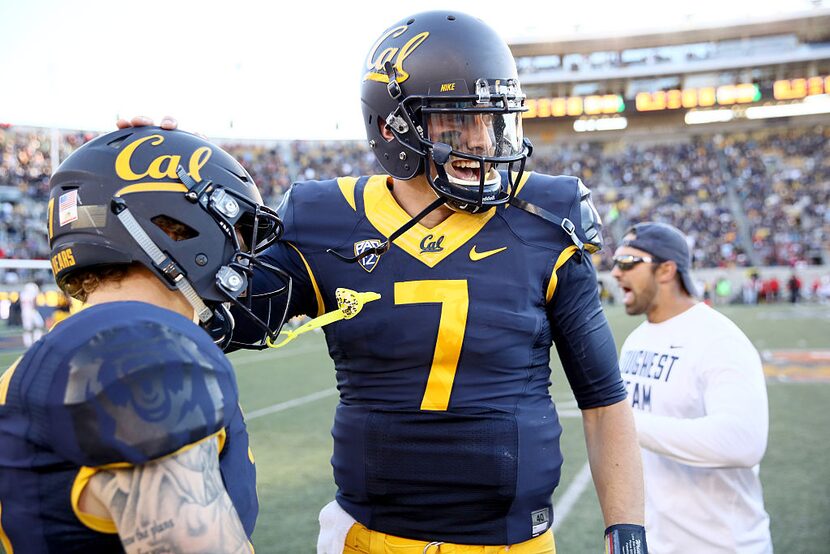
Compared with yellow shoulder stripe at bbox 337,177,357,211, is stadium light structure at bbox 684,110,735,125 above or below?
below

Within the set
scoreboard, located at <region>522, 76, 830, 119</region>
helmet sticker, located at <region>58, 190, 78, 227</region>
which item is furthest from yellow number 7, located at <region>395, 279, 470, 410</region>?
scoreboard, located at <region>522, 76, 830, 119</region>

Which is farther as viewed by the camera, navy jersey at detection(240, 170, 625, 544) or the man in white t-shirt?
the man in white t-shirt

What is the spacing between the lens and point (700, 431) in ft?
9.44

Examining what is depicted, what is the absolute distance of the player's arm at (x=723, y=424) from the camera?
286 cm

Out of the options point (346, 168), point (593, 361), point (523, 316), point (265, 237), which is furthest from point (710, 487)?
point (346, 168)

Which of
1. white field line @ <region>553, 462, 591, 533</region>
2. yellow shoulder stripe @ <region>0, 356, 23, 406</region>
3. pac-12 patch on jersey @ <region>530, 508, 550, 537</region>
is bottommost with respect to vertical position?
white field line @ <region>553, 462, 591, 533</region>

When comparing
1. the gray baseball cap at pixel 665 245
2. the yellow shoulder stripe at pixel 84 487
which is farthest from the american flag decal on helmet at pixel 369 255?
the gray baseball cap at pixel 665 245

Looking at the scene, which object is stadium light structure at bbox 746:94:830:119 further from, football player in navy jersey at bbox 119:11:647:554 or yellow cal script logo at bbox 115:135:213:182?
yellow cal script logo at bbox 115:135:213:182

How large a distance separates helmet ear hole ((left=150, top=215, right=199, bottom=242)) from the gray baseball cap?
266 centimetres

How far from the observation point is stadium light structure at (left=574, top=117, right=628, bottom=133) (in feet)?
127

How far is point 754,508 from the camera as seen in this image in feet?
10.0

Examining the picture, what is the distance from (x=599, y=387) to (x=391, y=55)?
1059 mm

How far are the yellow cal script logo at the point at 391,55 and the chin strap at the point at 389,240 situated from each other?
353mm

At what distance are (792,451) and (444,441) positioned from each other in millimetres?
6209
